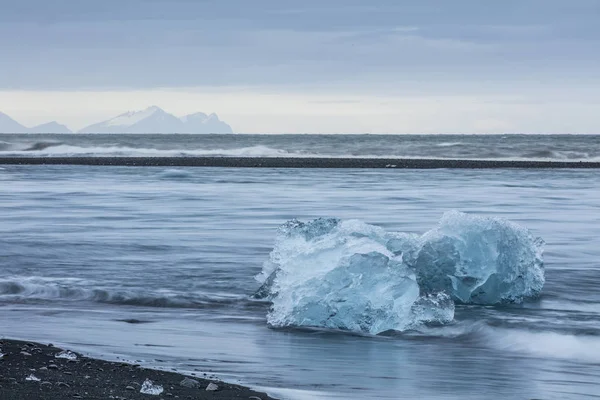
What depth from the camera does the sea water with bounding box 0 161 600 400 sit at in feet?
25.9

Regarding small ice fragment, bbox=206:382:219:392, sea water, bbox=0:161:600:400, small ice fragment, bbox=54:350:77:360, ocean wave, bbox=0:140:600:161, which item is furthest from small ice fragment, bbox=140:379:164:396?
ocean wave, bbox=0:140:600:161

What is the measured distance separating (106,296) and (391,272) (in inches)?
143

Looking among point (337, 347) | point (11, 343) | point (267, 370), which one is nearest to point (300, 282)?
point (337, 347)

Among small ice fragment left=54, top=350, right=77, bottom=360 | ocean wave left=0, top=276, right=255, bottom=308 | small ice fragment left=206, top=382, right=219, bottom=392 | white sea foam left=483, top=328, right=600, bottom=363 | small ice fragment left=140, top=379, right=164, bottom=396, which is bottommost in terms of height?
ocean wave left=0, top=276, right=255, bottom=308

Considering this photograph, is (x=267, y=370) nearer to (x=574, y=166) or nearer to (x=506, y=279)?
(x=506, y=279)

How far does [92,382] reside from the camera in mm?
7145

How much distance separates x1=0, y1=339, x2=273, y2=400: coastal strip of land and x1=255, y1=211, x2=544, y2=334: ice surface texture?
97.6 inches

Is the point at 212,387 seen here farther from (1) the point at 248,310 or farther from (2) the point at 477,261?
(2) the point at 477,261

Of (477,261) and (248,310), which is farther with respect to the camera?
(477,261)

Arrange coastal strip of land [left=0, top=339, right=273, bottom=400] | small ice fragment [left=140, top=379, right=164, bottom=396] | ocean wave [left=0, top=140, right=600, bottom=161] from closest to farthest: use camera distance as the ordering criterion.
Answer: coastal strip of land [left=0, top=339, right=273, bottom=400]
small ice fragment [left=140, top=379, right=164, bottom=396]
ocean wave [left=0, top=140, right=600, bottom=161]

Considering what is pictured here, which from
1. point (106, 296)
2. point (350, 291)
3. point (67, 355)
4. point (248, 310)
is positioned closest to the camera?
point (67, 355)

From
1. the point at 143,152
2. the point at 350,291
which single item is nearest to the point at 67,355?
the point at 350,291

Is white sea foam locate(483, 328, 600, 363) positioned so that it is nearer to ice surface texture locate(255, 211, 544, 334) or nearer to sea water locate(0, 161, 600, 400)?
sea water locate(0, 161, 600, 400)

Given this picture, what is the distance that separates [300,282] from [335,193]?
22.7 m
